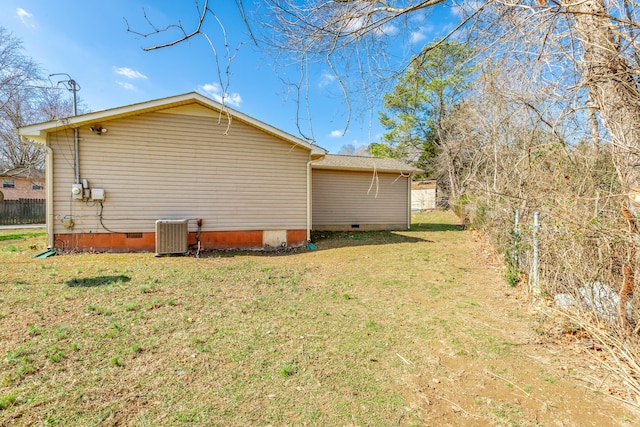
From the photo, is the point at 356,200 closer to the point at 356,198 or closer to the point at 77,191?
the point at 356,198

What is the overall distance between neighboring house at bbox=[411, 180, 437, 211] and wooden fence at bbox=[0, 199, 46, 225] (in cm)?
2475

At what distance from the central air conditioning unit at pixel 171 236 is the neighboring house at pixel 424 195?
18.9m

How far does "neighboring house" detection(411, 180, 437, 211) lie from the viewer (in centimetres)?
2192

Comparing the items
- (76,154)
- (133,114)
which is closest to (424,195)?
(133,114)

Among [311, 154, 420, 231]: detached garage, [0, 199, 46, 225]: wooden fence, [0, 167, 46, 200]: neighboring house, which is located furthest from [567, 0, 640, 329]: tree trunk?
[0, 167, 46, 200]: neighboring house

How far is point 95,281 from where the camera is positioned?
182 inches

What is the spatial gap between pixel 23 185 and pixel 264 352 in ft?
104

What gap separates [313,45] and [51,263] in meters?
6.73

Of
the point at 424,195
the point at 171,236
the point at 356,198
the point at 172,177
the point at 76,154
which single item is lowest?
the point at 171,236

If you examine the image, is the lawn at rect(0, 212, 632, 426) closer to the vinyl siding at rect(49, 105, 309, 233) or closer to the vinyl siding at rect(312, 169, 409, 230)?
the vinyl siding at rect(49, 105, 309, 233)

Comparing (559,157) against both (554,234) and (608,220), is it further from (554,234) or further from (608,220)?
(608,220)

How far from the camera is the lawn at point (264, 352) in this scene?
197 centimetres

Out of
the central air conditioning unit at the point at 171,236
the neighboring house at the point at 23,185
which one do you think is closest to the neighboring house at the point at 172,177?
the central air conditioning unit at the point at 171,236

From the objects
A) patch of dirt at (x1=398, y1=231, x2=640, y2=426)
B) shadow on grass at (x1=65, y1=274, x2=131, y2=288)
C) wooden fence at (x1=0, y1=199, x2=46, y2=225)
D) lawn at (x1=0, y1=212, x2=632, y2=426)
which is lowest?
patch of dirt at (x1=398, y1=231, x2=640, y2=426)
